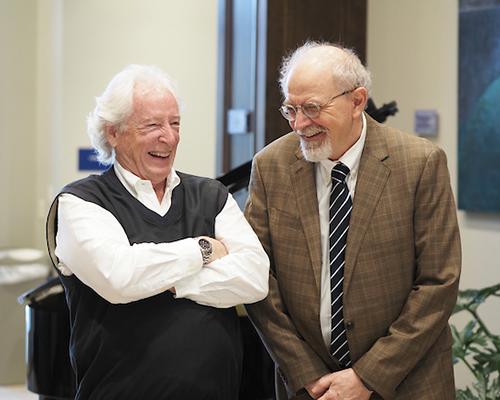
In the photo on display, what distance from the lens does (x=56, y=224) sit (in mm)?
2412

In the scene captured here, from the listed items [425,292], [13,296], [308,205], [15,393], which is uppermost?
[308,205]

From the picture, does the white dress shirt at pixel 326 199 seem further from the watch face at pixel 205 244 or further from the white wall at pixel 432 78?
the white wall at pixel 432 78

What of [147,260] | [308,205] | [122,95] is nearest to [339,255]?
[308,205]

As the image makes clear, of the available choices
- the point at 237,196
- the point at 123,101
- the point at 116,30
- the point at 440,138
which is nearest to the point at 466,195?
the point at 440,138

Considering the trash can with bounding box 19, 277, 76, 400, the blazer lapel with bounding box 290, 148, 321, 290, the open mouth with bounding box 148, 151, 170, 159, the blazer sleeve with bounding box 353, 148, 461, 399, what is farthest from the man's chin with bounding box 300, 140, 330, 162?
the trash can with bounding box 19, 277, 76, 400

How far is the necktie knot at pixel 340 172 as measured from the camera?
8.14 feet

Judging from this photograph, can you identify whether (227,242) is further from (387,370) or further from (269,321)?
(387,370)

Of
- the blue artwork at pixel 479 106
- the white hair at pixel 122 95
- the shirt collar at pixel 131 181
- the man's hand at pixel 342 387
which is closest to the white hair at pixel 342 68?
the white hair at pixel 122 95

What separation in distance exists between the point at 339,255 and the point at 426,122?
2212 millimetres

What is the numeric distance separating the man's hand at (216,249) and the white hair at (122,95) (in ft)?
1.19

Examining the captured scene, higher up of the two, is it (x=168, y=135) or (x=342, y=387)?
(x=168, y=135)

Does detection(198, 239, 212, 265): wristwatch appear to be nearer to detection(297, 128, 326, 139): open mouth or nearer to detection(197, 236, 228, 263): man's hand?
detection(197, 236, 228, 263): man's hand

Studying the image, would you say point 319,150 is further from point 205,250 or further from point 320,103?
point 205,250

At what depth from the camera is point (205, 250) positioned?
7.63 feet
